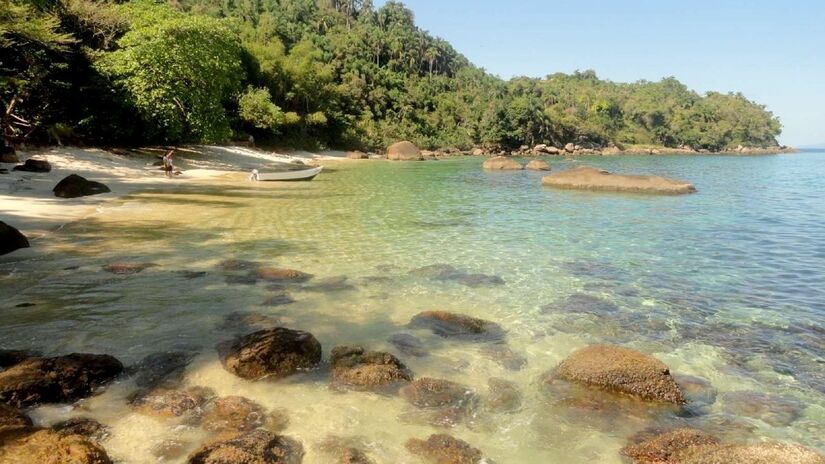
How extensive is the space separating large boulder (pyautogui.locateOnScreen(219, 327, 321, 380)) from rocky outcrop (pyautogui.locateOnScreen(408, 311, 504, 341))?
1927 mm

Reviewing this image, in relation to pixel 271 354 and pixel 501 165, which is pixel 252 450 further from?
pixel 501 165

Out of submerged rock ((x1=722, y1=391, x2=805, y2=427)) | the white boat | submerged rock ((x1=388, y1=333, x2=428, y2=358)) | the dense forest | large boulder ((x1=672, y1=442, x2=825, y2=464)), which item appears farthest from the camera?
the white boat

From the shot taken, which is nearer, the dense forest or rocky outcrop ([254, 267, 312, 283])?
rocky outcrop ([254, 267, 312, 283])

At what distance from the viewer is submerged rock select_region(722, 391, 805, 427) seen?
527 cm

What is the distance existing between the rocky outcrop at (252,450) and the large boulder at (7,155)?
2552cm

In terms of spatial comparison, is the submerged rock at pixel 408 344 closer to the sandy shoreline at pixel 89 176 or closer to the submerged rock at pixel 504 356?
the submerged rock at pixel 504 356

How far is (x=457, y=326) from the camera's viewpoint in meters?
7.64

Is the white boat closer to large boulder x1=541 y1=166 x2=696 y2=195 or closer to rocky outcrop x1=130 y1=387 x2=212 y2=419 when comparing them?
large boulder x1=541 y1=166 x2=696 y2=195

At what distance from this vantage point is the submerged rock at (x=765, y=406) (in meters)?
5.27

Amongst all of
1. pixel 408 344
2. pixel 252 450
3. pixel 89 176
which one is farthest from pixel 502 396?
pixel 89 176

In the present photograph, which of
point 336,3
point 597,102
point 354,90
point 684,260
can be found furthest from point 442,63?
point 684,260

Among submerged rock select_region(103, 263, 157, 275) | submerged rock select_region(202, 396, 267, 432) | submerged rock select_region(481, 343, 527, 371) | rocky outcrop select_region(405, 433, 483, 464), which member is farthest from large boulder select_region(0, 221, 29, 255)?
rocky outcrop select_region(405, 433, 483, 464)

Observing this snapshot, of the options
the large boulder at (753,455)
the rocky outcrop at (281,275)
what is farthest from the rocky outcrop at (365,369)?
the rocky outcrop at (281,275)

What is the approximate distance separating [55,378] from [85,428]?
3.07 ft
